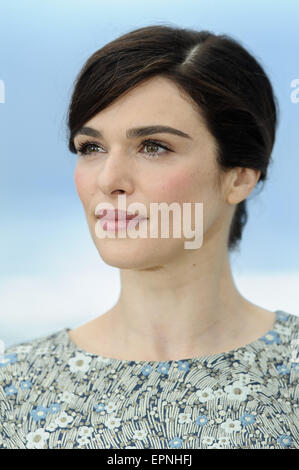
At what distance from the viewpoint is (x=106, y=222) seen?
2379 millimetres

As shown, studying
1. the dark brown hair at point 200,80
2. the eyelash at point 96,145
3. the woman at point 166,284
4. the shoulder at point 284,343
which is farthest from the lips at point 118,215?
the shoulder at point 284,343

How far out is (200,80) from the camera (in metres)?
2.38

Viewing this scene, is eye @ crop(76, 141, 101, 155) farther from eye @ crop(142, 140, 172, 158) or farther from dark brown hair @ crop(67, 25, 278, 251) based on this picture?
eye @ crop(142, 140, 172, 158)

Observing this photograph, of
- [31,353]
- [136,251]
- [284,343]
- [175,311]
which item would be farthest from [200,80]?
[31,353]

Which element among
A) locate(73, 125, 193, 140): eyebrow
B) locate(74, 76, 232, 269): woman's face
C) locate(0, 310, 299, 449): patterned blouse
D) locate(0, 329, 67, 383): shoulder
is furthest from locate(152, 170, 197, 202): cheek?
locate(0, 329, 67, 383): shoulder

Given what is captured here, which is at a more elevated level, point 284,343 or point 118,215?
point 118,215

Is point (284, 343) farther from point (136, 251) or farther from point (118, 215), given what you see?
point (118, 215)

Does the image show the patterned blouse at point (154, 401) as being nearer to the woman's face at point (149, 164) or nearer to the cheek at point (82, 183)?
the woman's face at point (149, 164)

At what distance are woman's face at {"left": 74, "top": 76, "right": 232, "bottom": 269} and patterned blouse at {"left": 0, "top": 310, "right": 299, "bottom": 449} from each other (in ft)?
1.26

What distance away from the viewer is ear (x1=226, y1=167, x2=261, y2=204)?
2531mm

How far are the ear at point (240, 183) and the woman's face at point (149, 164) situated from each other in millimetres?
124

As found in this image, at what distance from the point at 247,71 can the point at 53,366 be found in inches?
45.7

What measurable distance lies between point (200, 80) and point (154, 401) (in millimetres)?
1005
